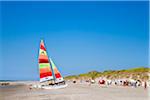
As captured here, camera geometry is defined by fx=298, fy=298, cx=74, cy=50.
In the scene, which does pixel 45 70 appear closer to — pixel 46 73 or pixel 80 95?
pixel 46 73

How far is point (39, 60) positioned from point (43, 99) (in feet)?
65.0

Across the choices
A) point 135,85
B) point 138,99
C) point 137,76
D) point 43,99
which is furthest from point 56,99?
point 137,76

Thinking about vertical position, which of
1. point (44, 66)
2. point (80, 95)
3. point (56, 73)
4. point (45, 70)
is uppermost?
point (44, 66)

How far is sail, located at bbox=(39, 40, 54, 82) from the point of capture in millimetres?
42372

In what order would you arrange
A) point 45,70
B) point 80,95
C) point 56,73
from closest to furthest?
point 80,95, point 45,70, point 56,73

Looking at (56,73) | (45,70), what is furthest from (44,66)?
(56,73)

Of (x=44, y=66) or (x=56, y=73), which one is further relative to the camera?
(x=56, y=73)

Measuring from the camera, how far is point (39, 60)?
139 feet

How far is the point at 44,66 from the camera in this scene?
140 feet

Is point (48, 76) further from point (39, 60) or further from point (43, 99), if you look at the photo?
point (43, 99)

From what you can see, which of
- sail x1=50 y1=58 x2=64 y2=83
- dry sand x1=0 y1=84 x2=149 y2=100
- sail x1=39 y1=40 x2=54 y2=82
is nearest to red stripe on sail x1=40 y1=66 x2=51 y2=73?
sail x1=39 y1=40 x2=54 y2=82

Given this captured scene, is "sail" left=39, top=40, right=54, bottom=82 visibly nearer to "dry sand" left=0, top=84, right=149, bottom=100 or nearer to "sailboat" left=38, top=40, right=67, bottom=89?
"sailboat" left=38, top=40, right=67, bottom=89

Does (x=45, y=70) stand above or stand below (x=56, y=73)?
above

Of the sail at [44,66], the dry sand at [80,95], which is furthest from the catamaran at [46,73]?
the dry sand at [80,95]
